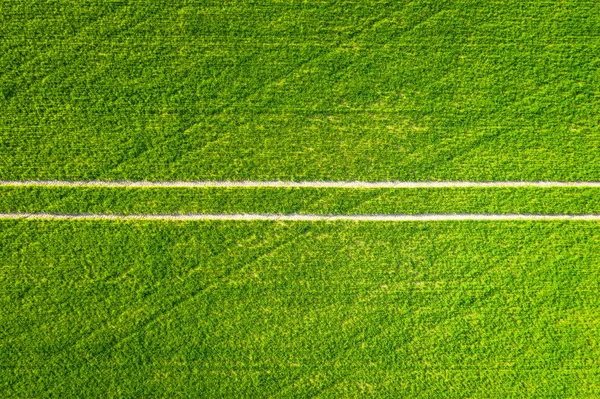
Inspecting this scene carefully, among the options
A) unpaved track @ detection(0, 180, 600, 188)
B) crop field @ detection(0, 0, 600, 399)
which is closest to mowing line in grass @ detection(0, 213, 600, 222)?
crop field @ detection(0, 0, 600, 399)

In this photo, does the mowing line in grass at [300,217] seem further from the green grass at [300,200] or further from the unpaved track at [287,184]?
the unpaved track at [287,184]

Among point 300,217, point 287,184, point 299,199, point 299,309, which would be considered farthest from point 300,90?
point 299,309

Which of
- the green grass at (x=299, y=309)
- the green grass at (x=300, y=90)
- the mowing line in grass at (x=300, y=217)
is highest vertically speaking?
the green grass at (x=300, y=90)

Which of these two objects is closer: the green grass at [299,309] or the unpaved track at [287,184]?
the green grass at [299,309]

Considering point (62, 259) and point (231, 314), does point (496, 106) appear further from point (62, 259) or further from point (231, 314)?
point (62, 259)

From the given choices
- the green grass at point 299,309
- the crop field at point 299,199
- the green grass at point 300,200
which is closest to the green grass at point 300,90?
the crop field at point 299,199

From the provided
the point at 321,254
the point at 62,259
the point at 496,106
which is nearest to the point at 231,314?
the point at 321,254
